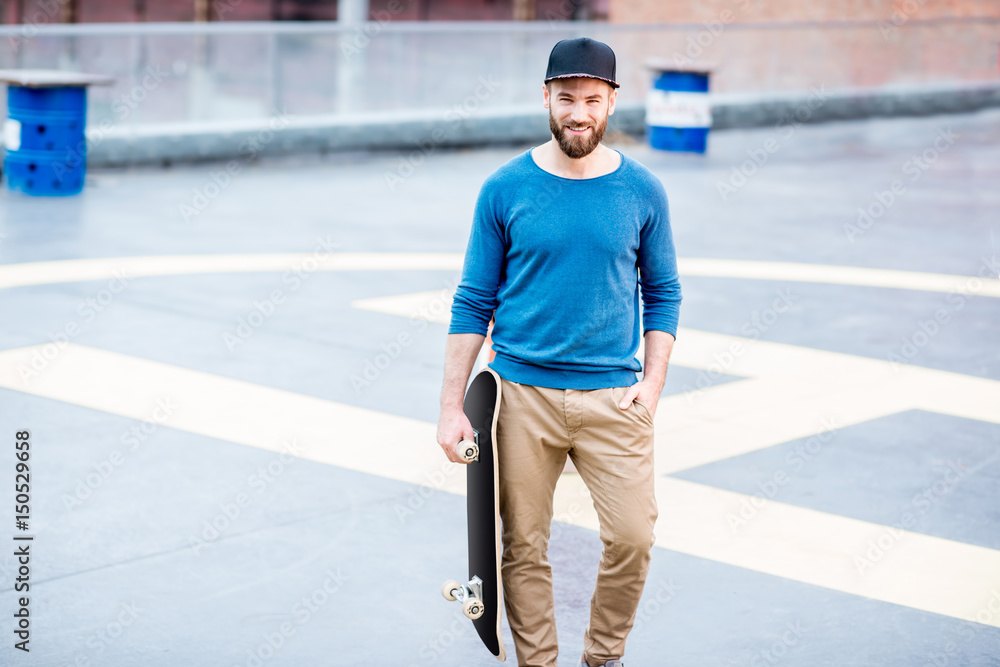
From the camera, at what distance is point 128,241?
10797 millimetres

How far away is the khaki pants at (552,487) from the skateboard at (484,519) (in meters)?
0.05

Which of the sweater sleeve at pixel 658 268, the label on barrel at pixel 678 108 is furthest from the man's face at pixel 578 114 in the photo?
the label on barrel at pixel 678 108

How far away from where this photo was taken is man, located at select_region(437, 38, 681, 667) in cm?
358

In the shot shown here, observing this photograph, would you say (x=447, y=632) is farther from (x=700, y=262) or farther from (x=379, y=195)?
(x=379, y=195)

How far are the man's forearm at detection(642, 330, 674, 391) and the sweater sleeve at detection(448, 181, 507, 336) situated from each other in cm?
48

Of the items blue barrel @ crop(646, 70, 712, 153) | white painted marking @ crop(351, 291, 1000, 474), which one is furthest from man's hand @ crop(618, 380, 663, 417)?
blue barrel @ crop(646, 70, 712, 153)

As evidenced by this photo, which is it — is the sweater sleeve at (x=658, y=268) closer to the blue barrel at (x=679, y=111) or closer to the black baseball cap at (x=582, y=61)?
the black baseball cap at (x=582, y=61)

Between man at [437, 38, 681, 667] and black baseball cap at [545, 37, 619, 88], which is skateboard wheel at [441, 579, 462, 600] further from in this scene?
black baseball cap at [545, 37, 619, 88]

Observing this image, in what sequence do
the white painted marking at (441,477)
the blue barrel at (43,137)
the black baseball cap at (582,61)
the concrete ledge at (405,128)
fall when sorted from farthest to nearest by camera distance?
the concrete ledge at (405,128)
the blue barrel at (43,137)
the white painted marking at (441,477)
the black baseball cap at (582,61)

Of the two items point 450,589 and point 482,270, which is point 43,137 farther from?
point 450,589

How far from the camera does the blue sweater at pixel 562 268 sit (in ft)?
11.7

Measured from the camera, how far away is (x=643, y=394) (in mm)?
3680

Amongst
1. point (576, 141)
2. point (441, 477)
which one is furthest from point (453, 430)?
point (441, 477)

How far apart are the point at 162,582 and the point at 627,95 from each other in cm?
1609
